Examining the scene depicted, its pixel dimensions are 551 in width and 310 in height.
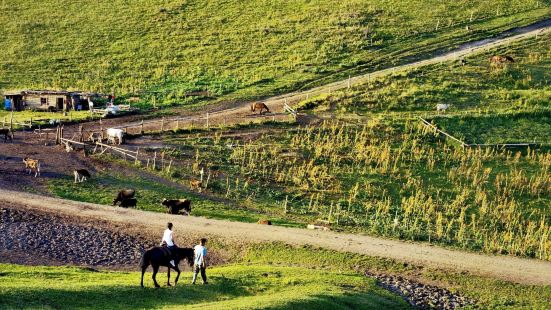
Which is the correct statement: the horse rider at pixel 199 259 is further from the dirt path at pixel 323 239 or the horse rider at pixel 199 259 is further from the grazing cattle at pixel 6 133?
the grazing cattle at pixel 6 133

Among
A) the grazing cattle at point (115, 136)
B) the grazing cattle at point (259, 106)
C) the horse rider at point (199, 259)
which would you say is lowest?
the horse rider at point (199, 259)

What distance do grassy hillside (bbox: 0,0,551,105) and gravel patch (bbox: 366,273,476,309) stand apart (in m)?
41.7

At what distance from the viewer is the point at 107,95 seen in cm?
7844

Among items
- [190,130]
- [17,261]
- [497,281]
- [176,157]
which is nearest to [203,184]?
[176,157]

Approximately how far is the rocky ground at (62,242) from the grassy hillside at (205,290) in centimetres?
351

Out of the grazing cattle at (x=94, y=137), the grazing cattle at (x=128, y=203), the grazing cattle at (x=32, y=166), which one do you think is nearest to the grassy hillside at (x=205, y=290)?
the grazing cattle at (x=128, y=203)

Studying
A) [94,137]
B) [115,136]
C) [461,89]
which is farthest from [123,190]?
[461,89]

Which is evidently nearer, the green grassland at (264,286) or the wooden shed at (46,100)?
the green grassland at (264,286)

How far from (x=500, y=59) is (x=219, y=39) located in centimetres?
3012

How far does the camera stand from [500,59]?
274 ft

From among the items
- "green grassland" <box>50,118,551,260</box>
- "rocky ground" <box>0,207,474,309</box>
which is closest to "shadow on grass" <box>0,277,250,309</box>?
"rocky ground" <box>0,207,474,309</box>

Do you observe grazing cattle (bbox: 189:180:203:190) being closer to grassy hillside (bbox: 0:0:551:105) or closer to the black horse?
the black horse

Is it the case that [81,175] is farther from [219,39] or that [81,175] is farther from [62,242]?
[219,39]

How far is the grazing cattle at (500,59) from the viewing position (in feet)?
274
